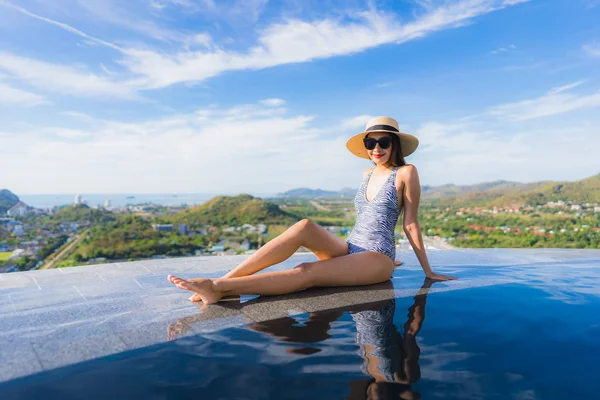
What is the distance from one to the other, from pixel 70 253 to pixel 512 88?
25.5 metres

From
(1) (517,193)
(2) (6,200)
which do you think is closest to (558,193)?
(1) (517,193)

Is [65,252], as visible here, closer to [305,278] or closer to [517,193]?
[305,278]

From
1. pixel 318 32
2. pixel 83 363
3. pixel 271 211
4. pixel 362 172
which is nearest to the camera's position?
pixel 83 363

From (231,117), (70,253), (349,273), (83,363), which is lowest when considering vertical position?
(70,253)

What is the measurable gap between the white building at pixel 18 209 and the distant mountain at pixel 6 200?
0.30 meters

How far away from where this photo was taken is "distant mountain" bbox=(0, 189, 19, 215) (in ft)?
62.6

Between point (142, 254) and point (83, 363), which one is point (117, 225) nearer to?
point (142, 254)

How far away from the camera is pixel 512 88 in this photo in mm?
25250

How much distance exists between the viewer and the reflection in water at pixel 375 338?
1790mm

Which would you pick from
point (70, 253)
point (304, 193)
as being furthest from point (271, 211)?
point (304, 193)

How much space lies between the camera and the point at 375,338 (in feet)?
7.77

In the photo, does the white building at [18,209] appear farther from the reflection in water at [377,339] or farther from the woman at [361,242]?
the reflection in water at [377,339]

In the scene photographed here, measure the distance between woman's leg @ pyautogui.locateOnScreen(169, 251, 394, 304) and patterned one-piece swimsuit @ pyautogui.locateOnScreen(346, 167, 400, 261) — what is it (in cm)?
8

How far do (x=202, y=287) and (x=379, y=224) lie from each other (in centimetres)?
159
